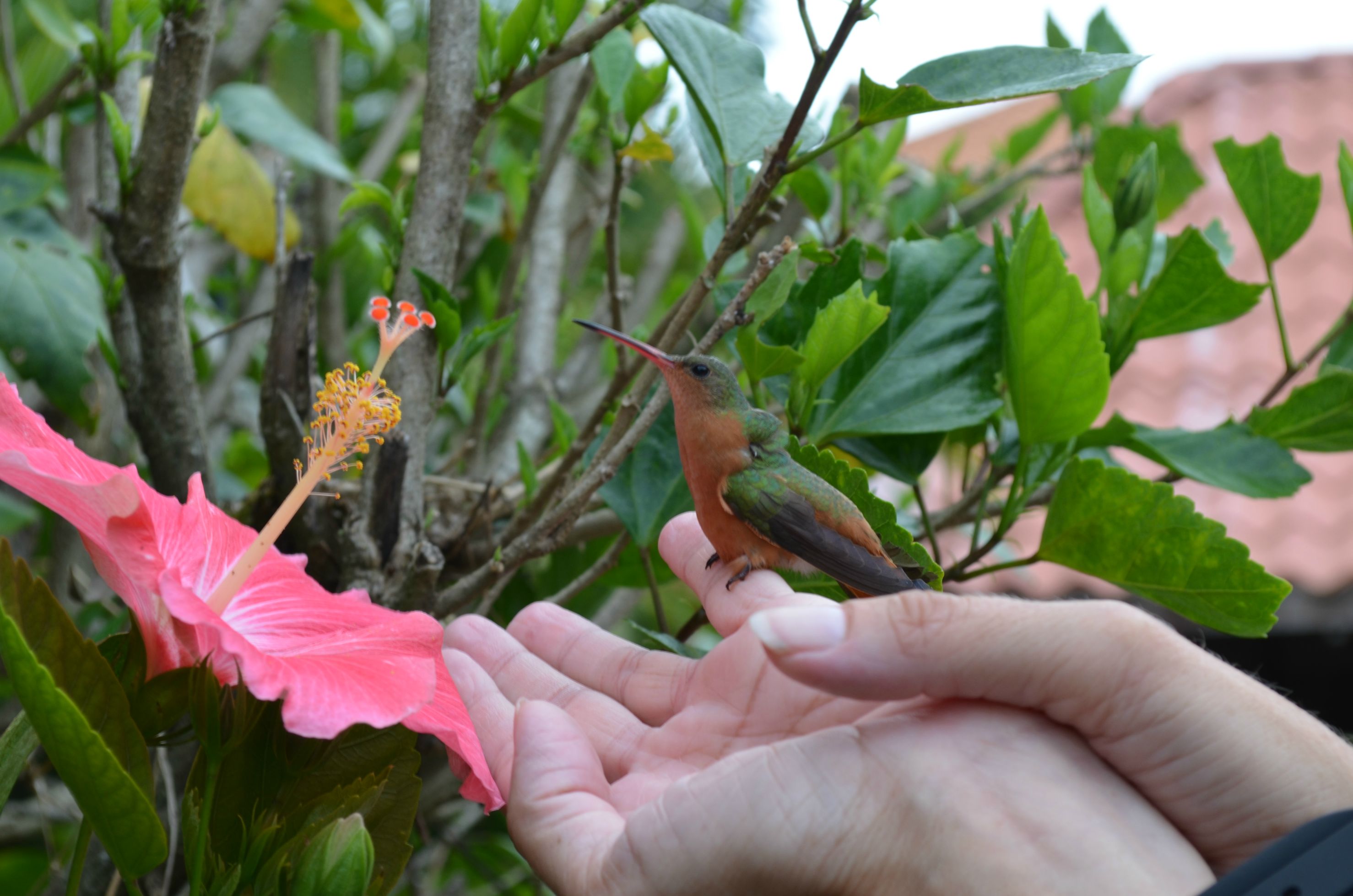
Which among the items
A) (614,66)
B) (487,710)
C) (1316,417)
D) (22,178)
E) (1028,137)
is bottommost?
(487,710)

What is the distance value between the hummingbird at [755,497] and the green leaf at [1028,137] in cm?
157

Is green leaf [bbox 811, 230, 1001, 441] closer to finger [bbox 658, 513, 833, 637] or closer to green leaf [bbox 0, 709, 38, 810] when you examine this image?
finger [bbox 658, 513, 833, 637]

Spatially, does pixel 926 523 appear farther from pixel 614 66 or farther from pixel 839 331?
pixel 614 66

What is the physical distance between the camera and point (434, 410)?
1487 mm

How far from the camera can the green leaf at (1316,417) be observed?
1.44 meters

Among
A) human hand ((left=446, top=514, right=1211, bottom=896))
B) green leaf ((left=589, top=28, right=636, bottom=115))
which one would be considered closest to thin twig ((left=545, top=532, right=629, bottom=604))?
human hand ((left=446, top=514, right=1211, bottom=896))

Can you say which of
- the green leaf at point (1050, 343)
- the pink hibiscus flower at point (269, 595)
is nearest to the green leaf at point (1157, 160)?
the green leaf at point (1050, 343)

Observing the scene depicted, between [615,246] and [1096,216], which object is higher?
[1096,216]

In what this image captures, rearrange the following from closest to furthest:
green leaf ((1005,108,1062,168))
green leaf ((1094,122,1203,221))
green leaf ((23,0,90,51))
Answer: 1. green leaf ((23,0,90,51))
2. green leaf ((1094,122,1203,221))
3. green leaf ((1005,108,1062,168))

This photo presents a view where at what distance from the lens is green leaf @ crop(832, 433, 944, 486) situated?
1.48 metres

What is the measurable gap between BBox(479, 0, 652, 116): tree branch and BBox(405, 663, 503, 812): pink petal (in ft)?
2.66

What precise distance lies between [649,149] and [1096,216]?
0.67 metres

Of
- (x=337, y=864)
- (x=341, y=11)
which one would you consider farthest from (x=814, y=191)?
(x=337, y=864)

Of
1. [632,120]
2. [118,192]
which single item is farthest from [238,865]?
[632,120]
